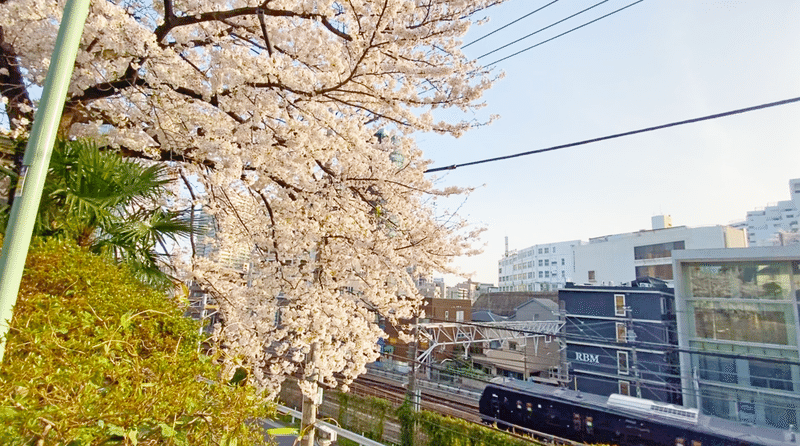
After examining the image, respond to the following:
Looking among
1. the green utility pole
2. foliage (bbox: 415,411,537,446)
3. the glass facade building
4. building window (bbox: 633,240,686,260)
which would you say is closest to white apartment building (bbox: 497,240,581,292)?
building window (bbox: 633,240,686,260)

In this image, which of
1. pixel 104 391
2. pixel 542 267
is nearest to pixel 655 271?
pixel 542 267

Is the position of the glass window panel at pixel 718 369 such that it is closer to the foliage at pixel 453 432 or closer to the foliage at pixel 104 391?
the foliage at pixel 453 432

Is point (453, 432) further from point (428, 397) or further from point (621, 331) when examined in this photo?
point (621, 331)

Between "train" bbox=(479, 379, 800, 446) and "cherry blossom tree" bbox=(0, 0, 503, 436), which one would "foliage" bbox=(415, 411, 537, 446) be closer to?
"train" bbox=(479, 379, 800, 446)

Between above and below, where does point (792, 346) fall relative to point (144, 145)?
below

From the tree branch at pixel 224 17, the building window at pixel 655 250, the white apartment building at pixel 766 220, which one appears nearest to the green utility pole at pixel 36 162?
the tree branch at pixel 224 17

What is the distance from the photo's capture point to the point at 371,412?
1085 centimetres

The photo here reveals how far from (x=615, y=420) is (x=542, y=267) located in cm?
3909

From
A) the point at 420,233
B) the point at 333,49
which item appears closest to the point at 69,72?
the point at 333,49

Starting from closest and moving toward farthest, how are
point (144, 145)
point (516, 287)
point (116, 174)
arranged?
point (116, 174) → point (144, 145) → point (516, 287)

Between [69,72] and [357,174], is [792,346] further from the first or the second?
[69,72]

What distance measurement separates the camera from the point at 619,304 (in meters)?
15.9

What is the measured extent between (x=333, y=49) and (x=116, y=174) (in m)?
1.75

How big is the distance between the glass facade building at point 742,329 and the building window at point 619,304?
2.02m
